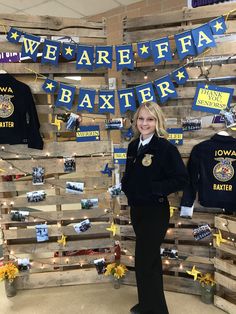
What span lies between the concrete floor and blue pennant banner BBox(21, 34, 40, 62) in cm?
205

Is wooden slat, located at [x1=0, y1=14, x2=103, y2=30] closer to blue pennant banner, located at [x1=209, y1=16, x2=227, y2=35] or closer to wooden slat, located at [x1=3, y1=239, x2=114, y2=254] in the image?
blue pennant banner, located at [x1=209, y1=16, x2=227, y2=35]

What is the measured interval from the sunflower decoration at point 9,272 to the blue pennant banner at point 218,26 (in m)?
2.60

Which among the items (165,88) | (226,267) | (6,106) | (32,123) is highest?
(165,88)

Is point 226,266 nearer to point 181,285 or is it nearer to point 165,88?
point 181,285

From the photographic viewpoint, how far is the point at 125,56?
2.32 m

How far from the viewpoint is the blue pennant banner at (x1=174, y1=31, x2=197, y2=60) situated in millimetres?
2240

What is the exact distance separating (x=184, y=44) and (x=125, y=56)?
0.47 m

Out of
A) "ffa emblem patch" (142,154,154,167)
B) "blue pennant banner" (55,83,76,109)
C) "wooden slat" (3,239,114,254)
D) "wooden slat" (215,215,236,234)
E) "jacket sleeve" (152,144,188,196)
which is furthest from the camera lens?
"wooden slat" (3,239,114,254)

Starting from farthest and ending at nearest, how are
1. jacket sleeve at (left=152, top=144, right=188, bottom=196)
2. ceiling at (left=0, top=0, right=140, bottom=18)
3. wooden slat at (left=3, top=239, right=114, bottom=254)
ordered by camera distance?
ceiling at (left=0, top=0, right=140, bottom=18)
wooden slat at (left=3, top=239, right=114, bottom=254)
jacket sleeve at (left=152, top=144, right=188, bottom=196)

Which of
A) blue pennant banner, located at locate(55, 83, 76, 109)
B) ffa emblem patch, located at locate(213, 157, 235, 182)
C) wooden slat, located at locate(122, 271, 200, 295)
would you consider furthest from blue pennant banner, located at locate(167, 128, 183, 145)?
wooden slat, located at locate(122, 271, 200, 295)

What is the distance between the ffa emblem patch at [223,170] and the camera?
7.53 ft

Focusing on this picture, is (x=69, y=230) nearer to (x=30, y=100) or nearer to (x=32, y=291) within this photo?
(x=32, y=291)

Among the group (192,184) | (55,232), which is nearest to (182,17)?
(192,184)

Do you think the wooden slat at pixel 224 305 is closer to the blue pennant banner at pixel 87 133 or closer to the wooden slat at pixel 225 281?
the wooden slat at pixel 225 281
